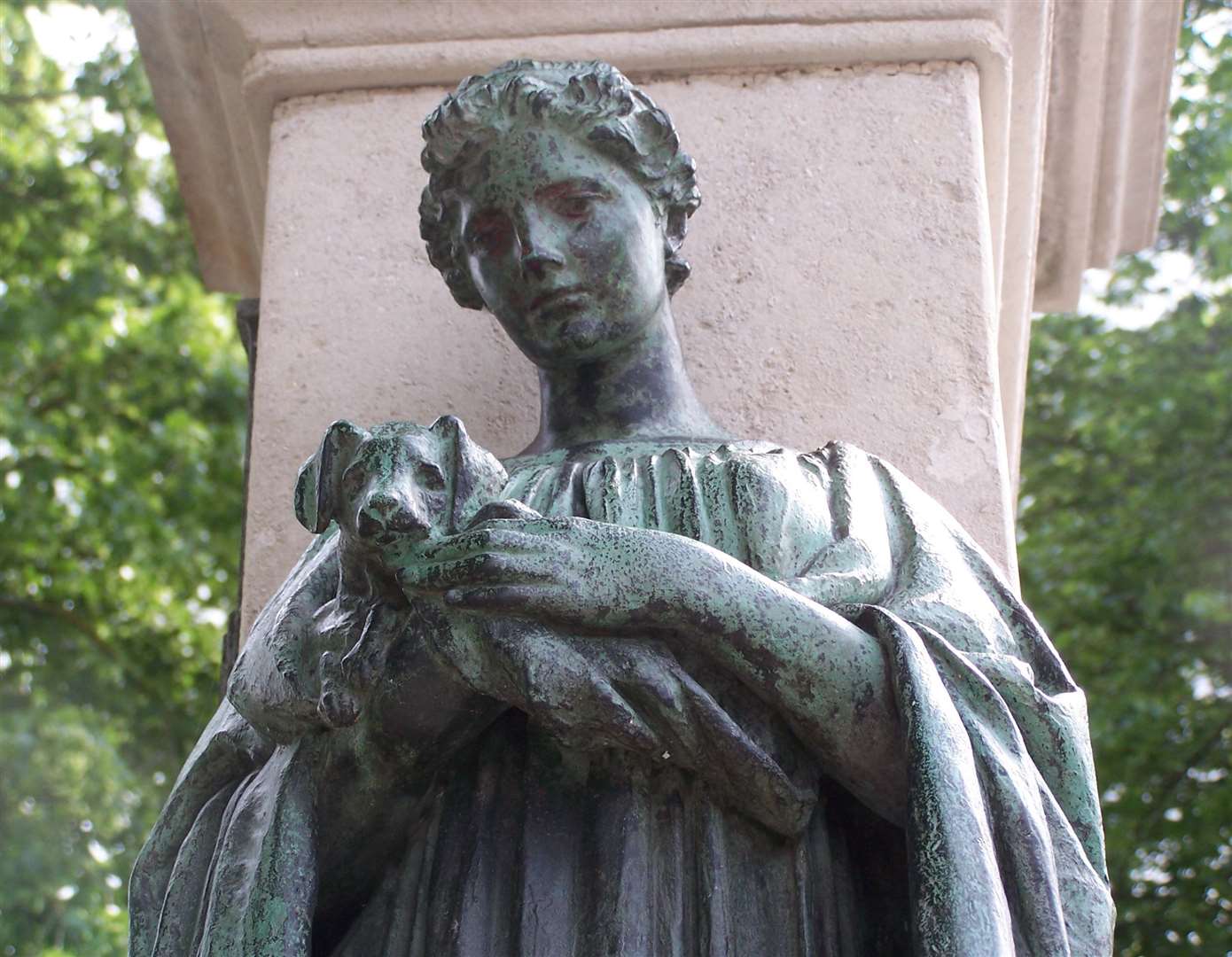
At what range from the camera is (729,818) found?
2.94 meters

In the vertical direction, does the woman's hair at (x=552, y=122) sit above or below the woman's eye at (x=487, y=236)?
above

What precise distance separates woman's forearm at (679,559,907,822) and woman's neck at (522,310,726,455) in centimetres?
80

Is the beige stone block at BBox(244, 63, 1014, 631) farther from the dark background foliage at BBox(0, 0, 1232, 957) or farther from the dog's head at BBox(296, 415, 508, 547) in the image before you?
the dark background foliage at BBox(0, 0, 1232, 957)

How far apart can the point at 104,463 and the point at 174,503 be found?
14.8 inches

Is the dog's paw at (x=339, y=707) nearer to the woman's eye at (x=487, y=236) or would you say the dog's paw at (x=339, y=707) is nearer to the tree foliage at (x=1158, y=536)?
the woman's eye at (x=487, y=236)

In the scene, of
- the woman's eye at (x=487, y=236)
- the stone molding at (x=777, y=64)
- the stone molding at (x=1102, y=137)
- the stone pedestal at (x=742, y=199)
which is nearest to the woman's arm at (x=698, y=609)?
the woman's eye at (x=487, y=236)

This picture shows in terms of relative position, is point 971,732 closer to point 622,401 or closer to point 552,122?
point 622,401

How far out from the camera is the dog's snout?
9.30 ft

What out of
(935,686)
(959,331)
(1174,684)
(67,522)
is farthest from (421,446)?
(67,522)

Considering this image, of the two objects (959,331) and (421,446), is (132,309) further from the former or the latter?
(421,446)

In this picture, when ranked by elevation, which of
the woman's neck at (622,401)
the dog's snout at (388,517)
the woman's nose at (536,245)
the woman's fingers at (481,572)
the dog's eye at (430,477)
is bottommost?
the woman's fingers at (481,572)

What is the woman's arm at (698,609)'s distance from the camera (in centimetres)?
279

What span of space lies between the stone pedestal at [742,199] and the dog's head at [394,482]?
3.58ft

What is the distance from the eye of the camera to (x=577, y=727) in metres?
2.81
